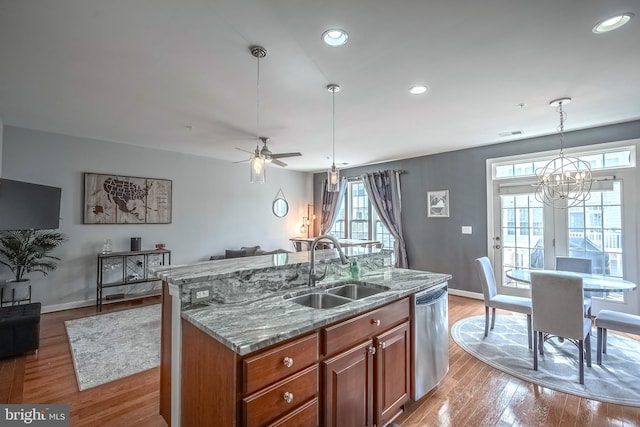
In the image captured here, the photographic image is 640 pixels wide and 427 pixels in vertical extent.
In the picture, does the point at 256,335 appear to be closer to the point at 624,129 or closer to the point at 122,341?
the point at 122,341

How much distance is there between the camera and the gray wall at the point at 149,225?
4262 mm

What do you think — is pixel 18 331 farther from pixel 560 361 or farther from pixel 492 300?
pixel 560 361

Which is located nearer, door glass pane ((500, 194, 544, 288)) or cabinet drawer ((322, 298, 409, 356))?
cabinet drawer ((322, 298, 409, 356))

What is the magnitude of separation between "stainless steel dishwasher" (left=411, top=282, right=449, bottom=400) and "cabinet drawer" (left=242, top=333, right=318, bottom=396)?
1.04m

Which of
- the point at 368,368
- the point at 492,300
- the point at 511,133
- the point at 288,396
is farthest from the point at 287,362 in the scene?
the point at 511,133

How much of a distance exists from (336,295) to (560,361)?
2.45 meters

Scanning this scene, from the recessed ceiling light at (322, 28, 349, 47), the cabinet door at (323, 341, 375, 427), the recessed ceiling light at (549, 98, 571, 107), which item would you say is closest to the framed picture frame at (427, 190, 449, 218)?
the recessed ceiling light at (549, 98, 571, 107)

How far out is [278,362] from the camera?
4.43ft

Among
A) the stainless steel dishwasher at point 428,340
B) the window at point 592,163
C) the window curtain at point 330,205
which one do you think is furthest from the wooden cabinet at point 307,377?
the window curtain at point 330,205

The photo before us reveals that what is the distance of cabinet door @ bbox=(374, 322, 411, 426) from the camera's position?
6.15 ft

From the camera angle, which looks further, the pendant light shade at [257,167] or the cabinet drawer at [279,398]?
the pendant light shade at [257,167]

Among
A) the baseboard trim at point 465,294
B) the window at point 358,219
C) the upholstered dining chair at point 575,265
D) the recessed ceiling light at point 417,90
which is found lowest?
the baseboard trim at point 465,294

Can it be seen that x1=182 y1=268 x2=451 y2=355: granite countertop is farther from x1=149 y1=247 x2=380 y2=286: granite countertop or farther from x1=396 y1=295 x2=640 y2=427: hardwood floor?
x1=396 y1=295 x2=640 y2=427: hardwood floor

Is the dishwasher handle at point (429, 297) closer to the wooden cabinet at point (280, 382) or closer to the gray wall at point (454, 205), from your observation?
the wooden cabinet at point (280, 382)
